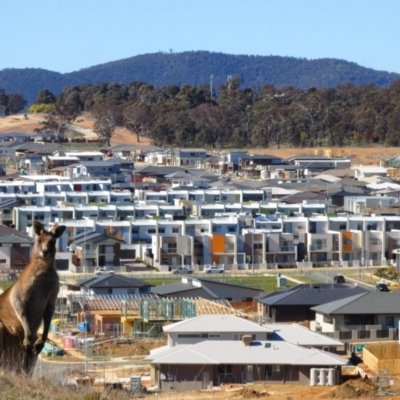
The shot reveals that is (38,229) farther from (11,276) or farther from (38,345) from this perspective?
(11,276)

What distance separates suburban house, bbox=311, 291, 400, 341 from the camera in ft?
69.3

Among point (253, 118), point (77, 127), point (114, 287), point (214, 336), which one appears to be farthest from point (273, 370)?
point (77, 127)

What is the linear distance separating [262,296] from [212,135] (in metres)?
51.2

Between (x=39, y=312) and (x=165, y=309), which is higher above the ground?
(x=39, y=312)

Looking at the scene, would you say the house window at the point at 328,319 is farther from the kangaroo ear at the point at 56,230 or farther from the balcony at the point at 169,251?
the kangaroo ear at the point at 56,230

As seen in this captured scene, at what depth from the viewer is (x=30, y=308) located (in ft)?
18.8

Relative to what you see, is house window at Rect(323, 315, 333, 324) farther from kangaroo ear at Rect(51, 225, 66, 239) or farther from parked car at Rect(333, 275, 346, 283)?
kangaroo ear at Rect(51, 225, 66, 239)

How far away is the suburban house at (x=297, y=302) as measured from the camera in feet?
75.5

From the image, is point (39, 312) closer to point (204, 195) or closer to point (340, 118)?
point (204, 195)

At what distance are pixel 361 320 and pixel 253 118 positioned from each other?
57.0 m

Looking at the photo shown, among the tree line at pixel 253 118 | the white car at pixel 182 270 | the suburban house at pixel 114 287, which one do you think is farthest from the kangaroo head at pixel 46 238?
the tree line at pixel 253 118

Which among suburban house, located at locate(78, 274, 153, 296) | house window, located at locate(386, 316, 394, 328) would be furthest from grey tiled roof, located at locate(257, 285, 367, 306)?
suburban house, located at locate(78, 274, 153, 296)

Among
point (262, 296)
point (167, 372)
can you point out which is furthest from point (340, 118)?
point (167, 372)

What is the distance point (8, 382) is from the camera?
5863 millimetres
